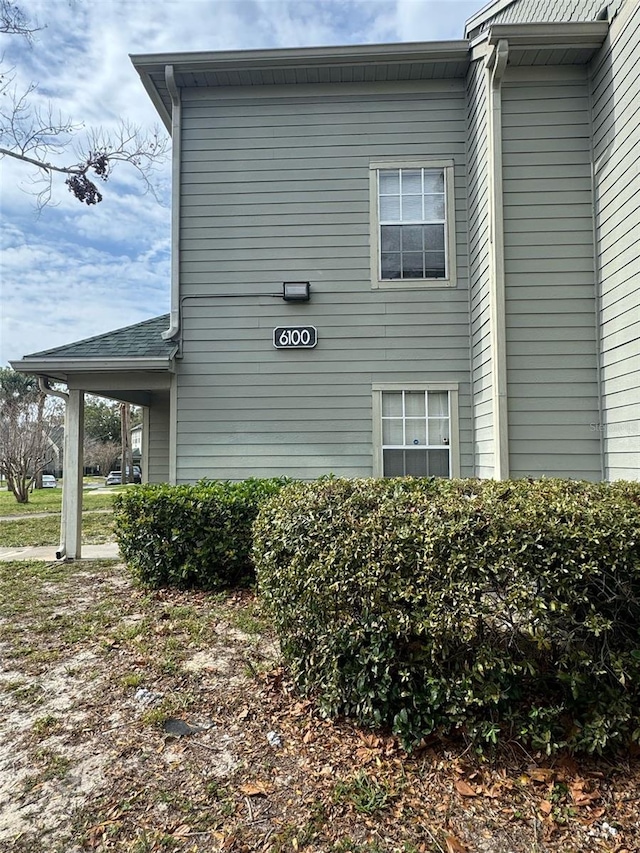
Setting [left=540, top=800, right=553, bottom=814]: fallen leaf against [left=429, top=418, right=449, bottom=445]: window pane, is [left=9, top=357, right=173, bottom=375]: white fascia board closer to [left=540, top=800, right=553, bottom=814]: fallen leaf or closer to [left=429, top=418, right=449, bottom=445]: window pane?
[left=429, top=418, right=449, bottom=445]: window pane

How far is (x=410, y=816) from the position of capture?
1922 millimetres

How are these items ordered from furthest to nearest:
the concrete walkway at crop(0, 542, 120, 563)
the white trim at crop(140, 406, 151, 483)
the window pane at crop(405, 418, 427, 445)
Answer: the white trim at crop(140, 406, 151, 483) < the concrete walkway at crop(0, 542, 120, 563) < the window pane at crop(405, 418, 427, 445)

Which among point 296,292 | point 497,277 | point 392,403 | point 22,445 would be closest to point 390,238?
point 296,292

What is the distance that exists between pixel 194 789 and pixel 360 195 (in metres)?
5.81

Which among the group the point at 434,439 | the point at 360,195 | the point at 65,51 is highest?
the point at 65,51

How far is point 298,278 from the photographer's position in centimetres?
570

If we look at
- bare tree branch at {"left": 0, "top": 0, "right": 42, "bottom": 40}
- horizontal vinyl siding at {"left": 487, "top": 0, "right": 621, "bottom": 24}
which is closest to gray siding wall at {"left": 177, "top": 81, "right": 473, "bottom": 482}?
horizontal vinyl siding at {"left": 487, "top": 0, "right": 621, "bottom": 24}

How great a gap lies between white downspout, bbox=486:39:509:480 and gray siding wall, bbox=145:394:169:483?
546cm

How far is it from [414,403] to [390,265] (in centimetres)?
171

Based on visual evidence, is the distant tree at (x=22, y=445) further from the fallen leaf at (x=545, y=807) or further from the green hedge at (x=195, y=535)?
the fallen leaf at (x=545, y=807)

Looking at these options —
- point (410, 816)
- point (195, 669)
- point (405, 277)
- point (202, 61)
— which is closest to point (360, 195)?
point (405, 277)

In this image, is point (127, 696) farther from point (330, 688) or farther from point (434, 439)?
point (434, 439)

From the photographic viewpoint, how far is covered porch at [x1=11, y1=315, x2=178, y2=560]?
5.64m

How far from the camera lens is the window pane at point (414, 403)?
220 inches
